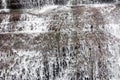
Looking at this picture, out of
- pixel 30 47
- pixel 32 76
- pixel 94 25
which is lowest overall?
pixel 32 76

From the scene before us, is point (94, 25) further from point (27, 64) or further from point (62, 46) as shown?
point (27, 64)

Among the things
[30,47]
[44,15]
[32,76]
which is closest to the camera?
[32,76]

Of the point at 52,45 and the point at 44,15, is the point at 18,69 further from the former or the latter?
the point at 44,15

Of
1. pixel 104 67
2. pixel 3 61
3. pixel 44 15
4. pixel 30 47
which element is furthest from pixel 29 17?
pixel 104 67

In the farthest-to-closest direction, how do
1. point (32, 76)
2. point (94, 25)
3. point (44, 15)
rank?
1. point (44, 15)
2. point (94, 25)
3. point (32, 76)

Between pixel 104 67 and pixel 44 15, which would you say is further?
pixel 44 15

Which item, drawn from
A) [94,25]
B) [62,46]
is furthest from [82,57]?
[94,25]

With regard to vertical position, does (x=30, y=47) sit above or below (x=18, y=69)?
above
